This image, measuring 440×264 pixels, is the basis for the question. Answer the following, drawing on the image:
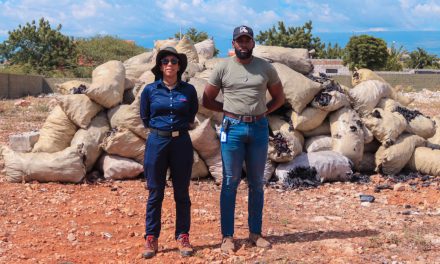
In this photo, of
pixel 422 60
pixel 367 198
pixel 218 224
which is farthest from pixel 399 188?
pixel 422 60

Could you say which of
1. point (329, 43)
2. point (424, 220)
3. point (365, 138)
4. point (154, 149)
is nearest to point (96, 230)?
point (154, 149)

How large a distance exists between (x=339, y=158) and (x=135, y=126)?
232 centimetres

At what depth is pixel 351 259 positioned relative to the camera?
12.6 feet

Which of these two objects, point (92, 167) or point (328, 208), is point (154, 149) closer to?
point (328, 208)

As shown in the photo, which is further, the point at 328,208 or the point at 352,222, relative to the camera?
the point at 328,208

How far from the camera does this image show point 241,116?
371 cm

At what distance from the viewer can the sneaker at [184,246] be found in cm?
379

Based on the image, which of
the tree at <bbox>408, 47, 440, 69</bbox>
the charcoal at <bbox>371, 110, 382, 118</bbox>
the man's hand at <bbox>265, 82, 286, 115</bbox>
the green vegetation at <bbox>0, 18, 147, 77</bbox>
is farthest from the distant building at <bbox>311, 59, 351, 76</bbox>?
the man's hand at <bbox>265, 82, 286, 115</bbox>

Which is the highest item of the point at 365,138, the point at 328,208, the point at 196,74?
the point at 196,74

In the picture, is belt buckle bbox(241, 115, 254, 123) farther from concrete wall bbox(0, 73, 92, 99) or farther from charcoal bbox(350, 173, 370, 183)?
concrete wall bbox(0, 73, 92, 99)

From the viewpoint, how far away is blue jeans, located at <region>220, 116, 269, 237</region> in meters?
3.72

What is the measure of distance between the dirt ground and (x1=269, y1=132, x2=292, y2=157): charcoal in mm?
406

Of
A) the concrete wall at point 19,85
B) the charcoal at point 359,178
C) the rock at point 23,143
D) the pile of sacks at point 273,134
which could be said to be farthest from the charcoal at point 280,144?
the concrete wall at point 19,85

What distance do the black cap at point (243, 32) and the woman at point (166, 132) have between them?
1.29 ft
